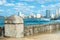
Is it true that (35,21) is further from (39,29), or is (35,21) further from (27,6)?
(27,6)

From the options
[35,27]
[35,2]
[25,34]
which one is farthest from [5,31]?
[35,2]

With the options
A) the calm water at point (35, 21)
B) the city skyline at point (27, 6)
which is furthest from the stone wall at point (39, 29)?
the city skyline at point (27, 6)

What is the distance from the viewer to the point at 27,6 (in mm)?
1594

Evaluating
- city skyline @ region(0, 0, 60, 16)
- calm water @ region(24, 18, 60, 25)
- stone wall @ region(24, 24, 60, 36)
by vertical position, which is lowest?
stone wall @ region(24, 24, 60, 36)

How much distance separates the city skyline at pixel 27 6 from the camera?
5.19 ft

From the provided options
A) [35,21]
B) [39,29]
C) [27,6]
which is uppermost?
[27,6]

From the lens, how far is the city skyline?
158 centimetres

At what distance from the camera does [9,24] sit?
1576mm

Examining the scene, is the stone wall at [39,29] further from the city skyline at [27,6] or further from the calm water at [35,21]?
the city skyline at [27,6]

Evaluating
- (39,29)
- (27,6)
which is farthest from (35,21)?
(27,6)

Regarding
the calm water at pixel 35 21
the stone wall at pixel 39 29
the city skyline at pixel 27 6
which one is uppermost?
the city skyline at pixel 27 6

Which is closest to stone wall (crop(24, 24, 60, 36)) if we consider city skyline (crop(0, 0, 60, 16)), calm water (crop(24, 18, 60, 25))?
calm water (crop(24, 18, 60, 25))

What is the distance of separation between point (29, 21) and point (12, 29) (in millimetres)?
254

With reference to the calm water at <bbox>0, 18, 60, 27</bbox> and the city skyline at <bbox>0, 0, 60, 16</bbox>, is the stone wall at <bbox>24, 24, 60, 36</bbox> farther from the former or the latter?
the city skyline at <bbox>0, 0, 60, 16</bbox>
